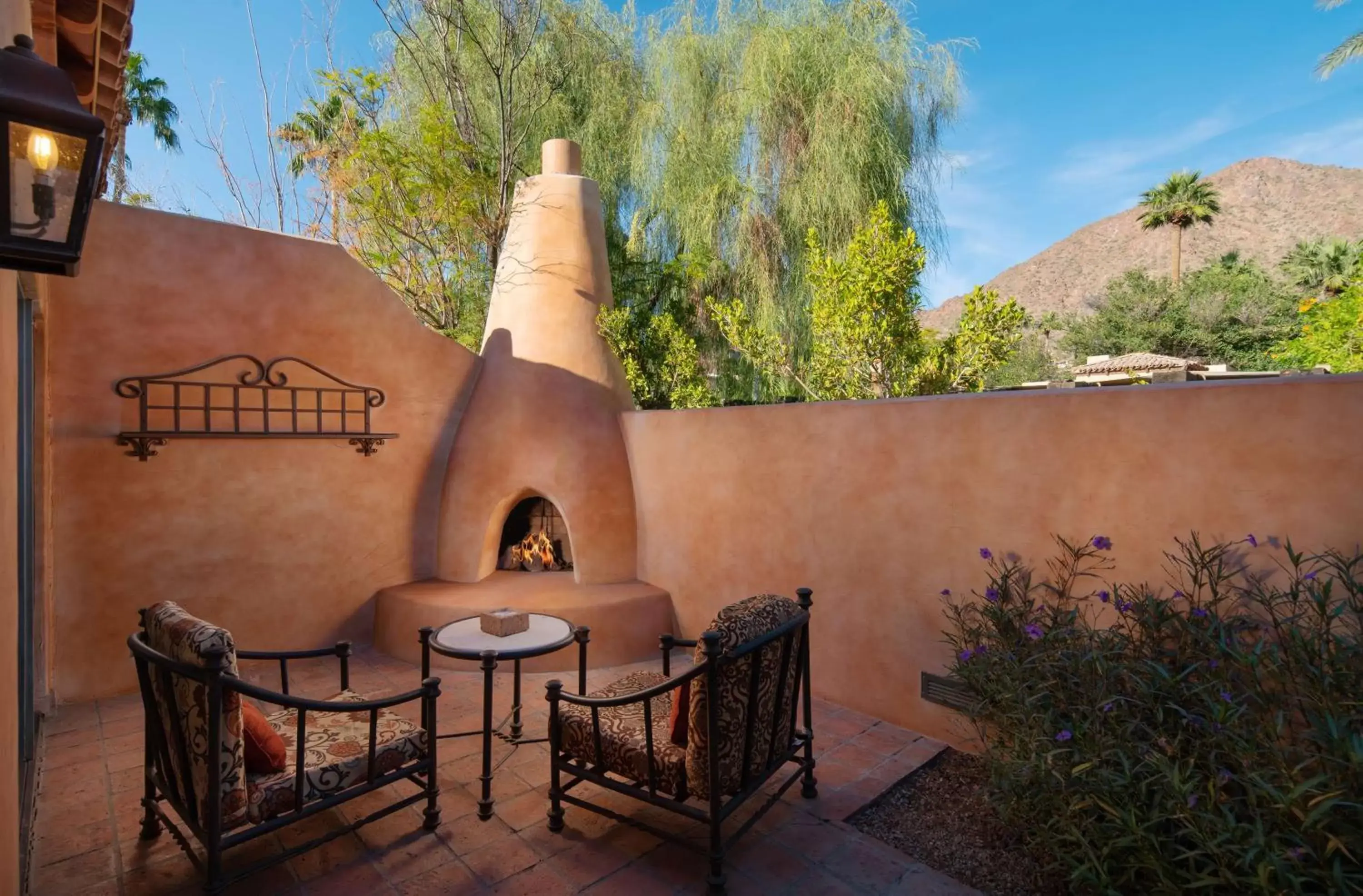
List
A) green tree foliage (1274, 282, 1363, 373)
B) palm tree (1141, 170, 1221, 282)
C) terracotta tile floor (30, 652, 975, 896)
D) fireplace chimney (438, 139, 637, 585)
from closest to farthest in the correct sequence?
terracotta tile floor (30, 652, 975, 896)
fireplace chimney (438, 139, 637, 585)
green tree foliage (1274, 282, 1363, 373)
palm tree (1141, 170, 1221, 282)

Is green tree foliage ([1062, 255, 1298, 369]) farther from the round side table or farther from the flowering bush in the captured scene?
Answer: the round side table

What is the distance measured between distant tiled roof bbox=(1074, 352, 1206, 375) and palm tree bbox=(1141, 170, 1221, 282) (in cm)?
837

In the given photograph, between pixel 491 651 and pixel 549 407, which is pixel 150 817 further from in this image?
pixel 549 407

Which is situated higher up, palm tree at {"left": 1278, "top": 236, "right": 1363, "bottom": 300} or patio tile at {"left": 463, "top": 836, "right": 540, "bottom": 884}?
palm tree at {"left": 1278, "top": 236, "right": 1363, "bottom": 300}

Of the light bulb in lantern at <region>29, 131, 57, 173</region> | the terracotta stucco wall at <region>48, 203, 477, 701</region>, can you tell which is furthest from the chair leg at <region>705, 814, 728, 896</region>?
the terracotta stucco wall at <region>48, 203, 477, 701</region>

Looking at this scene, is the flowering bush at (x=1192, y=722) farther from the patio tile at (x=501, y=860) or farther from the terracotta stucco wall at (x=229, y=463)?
the terracotta stucco wall at (x=229, y=463)

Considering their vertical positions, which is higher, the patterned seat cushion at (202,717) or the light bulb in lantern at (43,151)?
the light bulb in lantern at (43,151)

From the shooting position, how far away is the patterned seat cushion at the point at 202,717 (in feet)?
7.76

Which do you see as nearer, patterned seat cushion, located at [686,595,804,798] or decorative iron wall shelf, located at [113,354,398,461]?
patterned seat cushion, located at [686,595,804,798]

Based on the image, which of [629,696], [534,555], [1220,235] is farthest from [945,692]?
[1220,235]

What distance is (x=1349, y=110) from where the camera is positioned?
2450 centimetres

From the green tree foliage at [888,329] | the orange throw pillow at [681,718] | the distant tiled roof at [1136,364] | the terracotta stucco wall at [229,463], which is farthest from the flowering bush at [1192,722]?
the distant tiled roof at [1136,364]

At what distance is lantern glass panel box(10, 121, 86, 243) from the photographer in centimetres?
137

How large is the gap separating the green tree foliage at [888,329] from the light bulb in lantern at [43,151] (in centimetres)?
487
